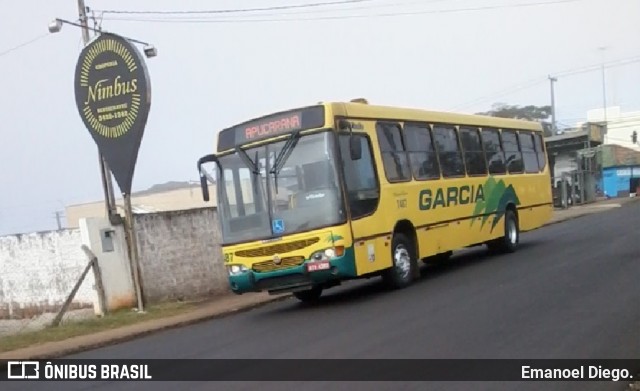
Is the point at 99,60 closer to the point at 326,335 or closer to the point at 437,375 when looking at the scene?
the point at 326,335

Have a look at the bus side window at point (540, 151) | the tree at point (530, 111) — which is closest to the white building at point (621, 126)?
the tree at point (530, 111)

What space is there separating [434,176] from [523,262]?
9.23ft

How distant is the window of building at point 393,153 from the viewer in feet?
48.9

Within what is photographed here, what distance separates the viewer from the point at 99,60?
16812 mm

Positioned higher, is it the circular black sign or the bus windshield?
the circular black sign

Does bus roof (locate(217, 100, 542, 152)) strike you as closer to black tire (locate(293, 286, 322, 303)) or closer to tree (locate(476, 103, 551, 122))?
black tire (locate(293, 286, 322, 303))

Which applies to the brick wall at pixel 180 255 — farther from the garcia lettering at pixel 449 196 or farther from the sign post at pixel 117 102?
the garcia lettering at pixel 449 196

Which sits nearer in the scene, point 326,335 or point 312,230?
point 326,335

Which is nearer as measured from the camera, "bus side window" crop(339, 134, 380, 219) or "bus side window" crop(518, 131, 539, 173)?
"bus side window" crop(339, 134, 380, 219)

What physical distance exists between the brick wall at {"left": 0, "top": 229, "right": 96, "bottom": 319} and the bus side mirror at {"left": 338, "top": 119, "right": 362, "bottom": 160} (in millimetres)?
7240

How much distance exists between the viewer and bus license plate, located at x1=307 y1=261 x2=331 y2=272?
1312 cm

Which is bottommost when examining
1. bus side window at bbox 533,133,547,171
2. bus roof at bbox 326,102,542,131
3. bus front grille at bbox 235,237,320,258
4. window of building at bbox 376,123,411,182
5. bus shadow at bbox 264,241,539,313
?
bus shadow at bbox 264,241,539,313

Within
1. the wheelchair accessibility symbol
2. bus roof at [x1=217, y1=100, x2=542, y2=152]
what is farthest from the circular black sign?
the wheelchair accessibility symbol

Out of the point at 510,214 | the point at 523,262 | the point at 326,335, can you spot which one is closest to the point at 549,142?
the point at 510,214
